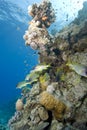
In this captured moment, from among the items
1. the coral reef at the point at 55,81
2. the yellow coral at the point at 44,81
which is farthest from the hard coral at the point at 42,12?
the yellow coral at the point at 44,81

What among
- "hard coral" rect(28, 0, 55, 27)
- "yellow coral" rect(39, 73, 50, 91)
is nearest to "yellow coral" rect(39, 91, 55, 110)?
"yellow coral" rect(39, 73, 50, 91)

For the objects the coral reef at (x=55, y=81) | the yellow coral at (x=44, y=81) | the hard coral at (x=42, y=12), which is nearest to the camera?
the coral reef at (x=55, y=81)

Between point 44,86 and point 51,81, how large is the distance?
33cm

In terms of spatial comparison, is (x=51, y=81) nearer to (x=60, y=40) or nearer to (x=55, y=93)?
(x=55, y=93)

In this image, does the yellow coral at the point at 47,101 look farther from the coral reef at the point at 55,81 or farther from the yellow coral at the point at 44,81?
the yellow coral at the point at 44,81

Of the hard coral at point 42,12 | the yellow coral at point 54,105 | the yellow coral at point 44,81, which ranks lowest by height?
the yellow coral at point 54,105

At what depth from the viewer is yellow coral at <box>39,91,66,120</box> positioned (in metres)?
Result: 6.57

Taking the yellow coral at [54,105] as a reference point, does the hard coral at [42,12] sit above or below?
above

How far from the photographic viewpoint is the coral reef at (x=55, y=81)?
258 inches

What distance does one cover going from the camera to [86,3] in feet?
73.6

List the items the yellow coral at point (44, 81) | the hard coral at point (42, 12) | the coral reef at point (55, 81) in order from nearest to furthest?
the coral reef at point (55, 81) → the yellow coral at point (44, 81) → the hard coral at point (42, 12)

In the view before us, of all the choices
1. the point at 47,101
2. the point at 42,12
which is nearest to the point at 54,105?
the point at 47,101

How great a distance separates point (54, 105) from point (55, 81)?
1564 mm

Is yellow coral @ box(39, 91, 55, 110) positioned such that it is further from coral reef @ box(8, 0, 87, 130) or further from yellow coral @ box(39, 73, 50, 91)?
yellow coral @ box(39, 73, 50, 91)
